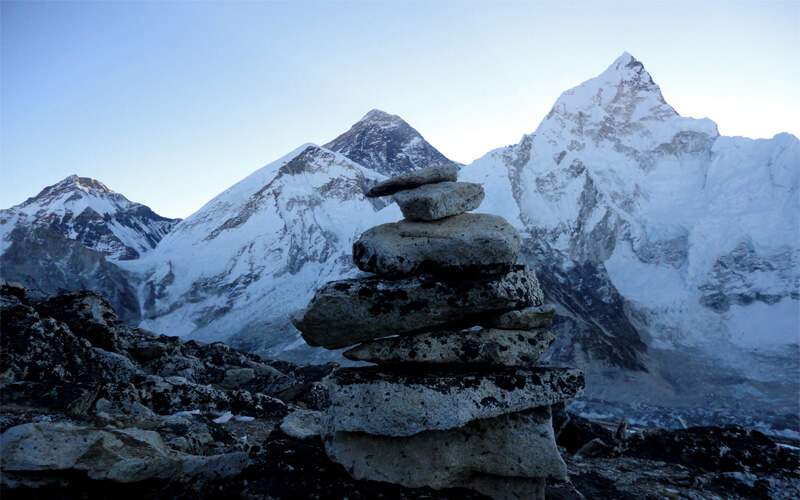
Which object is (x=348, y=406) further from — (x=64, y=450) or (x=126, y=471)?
(x=64, y=450)

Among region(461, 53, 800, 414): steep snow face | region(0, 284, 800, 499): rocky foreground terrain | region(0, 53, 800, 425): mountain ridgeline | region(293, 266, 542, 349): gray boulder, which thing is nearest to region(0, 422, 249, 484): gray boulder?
region(0, 284, 800, 499): rocky foreground terrain

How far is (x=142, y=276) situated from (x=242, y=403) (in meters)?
197

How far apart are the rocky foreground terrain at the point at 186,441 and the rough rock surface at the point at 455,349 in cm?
218

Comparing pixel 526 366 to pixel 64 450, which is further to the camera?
pixel 526 366

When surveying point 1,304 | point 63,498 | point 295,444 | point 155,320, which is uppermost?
point 1,304

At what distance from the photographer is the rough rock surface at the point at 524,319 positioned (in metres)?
10.5

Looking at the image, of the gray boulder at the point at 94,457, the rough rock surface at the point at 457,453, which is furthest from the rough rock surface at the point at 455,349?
the gray boulder at the point at 94,457

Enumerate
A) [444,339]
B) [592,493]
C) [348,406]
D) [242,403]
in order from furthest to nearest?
[242,403], [592,493], [444,339], [348,406]

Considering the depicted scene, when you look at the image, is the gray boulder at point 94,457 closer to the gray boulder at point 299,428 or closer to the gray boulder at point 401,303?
the gray boulder at point 299,428

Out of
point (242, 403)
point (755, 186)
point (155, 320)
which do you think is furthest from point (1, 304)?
point (755, 186)

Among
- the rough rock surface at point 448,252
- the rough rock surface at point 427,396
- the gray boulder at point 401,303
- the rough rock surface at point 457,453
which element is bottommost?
the rough rock surface at point 457,453

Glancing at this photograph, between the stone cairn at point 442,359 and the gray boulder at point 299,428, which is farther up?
the stone cairn at point 442,359

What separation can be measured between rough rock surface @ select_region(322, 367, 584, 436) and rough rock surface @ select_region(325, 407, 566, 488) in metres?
0.40

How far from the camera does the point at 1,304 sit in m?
15.5
